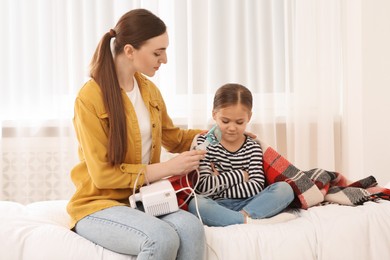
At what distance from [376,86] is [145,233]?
2035 mm

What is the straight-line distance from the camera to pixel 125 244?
5.46 ft

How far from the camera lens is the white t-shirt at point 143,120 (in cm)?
202

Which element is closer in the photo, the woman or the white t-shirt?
the woman

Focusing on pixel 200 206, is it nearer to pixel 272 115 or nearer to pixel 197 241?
pixel 197 241

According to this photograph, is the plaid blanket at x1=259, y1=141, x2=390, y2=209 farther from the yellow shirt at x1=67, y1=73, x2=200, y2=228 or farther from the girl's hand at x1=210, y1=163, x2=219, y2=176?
the yellow shirt at x1=67, y1=73, x2=200, y2=228

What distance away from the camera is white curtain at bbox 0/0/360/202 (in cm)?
329

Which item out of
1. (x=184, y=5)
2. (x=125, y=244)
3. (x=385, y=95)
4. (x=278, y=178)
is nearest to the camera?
(x=125, y=244)

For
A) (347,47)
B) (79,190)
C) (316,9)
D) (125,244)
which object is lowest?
(125,244)

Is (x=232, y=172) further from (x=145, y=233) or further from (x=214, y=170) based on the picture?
(x=145, y=233)

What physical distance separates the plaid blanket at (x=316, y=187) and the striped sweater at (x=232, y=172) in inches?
2.0

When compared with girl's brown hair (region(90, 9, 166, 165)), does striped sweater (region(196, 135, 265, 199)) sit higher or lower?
lower

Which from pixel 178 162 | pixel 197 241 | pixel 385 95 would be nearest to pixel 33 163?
pixel 178 162

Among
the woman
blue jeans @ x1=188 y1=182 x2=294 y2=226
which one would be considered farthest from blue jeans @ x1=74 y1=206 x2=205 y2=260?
blue jeans @ x1=188 y1=182 x2=294 y2=226

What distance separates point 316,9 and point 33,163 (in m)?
2.00
